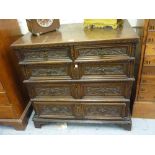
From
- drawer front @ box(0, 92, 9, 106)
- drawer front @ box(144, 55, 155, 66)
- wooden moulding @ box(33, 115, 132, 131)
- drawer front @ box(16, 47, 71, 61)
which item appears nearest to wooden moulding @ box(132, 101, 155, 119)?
wooden moulding @ box(33, 115, 132, 131)

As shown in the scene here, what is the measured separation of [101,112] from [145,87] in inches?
16.7

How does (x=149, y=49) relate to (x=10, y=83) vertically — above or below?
above

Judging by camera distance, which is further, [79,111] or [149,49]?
[79,111]

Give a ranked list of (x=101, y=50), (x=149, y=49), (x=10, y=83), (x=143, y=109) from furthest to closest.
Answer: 1. (x=143, y=109)
2. (x=10, y=83)
3. (x=149, y=49)
4. (x=101, y=50)

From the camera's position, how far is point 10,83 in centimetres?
154

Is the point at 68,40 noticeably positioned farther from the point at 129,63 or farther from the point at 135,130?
the point at 135,130

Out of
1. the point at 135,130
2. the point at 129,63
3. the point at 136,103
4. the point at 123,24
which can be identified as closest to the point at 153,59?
the point at 129,63

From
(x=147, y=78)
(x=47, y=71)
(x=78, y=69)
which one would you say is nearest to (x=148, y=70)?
(x=147, y=78)

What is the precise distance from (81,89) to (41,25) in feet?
1.88

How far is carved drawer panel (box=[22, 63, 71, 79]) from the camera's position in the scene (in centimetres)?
134

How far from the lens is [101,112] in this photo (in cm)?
157

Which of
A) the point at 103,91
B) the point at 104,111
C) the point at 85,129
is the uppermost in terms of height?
the point at 103,91

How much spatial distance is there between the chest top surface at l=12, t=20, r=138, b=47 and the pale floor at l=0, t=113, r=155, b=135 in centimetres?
85

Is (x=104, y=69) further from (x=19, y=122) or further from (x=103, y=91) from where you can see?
(x=19, y=122)
